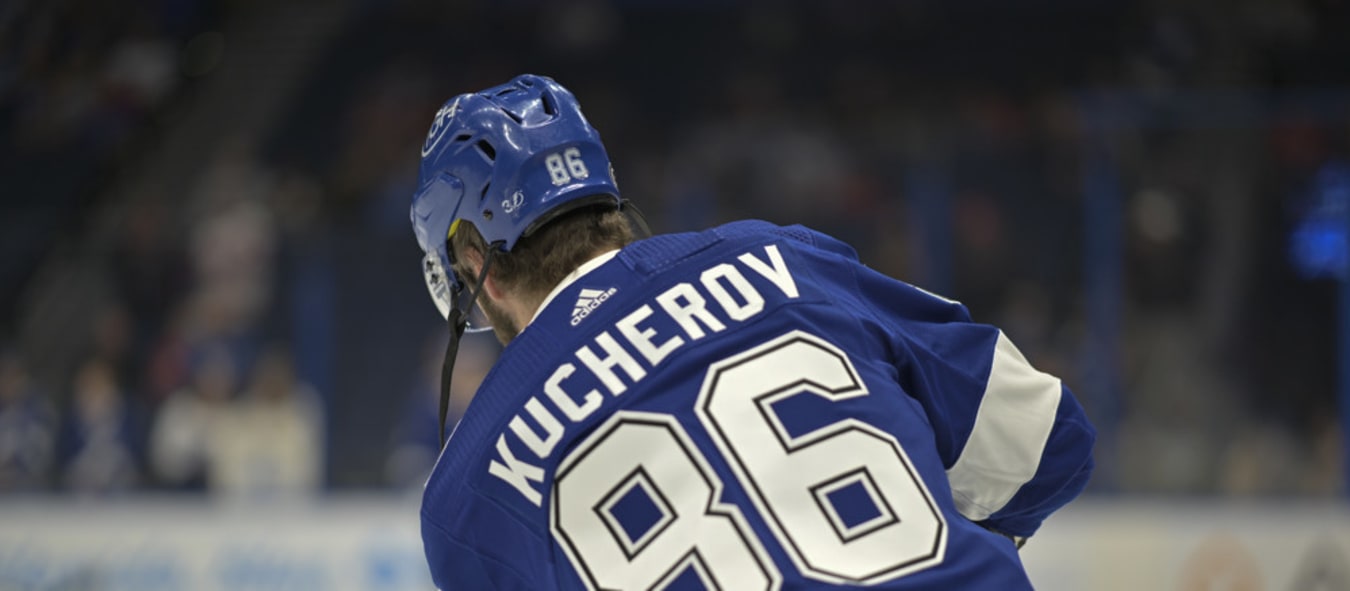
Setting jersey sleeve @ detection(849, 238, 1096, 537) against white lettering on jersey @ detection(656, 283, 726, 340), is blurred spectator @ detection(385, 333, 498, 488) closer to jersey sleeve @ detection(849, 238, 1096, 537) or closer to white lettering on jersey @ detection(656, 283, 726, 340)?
jersey sleeve @ detection(849, 238, 1096, 537)

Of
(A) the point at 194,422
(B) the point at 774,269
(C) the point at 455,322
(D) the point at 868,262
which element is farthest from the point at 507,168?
(A) the point at 194,422

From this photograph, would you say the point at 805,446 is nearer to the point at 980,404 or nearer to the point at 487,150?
the point at 980,404

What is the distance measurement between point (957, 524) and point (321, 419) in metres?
5.08

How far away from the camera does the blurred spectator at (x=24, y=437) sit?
6.50m

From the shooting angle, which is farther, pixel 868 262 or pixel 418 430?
pixel 418 430

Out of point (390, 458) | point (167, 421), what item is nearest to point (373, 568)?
point (390, 458)

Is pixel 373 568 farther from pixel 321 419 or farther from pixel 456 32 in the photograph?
pixel 456 32

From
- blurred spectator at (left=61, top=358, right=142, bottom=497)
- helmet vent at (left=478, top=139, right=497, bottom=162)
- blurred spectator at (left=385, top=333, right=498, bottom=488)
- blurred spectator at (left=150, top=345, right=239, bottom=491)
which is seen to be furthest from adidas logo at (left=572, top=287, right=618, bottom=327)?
blurred spectator at (left=61, top=358, right=142, bottom=497)

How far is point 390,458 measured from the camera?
6.20 metres

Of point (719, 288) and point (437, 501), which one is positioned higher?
point (719, 288)

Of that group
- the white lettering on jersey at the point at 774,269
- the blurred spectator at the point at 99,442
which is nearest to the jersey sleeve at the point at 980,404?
the white lettering on jersey at the point at 774,269

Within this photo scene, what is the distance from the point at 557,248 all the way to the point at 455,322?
178 millimetres

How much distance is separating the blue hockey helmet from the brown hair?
2 cm

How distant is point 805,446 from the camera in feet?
4.68
